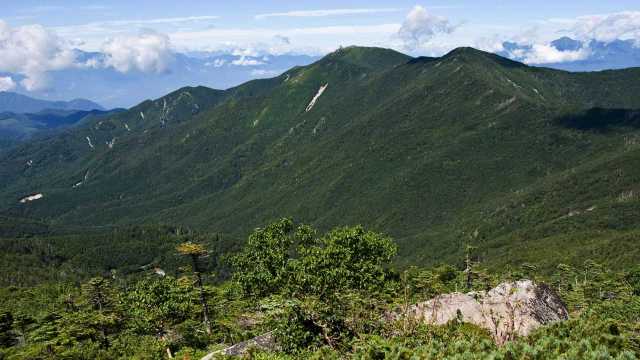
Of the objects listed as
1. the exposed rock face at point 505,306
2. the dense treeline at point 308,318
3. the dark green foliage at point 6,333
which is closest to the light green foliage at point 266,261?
the dense treeline at point 308,318

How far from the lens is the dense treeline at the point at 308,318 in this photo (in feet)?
109

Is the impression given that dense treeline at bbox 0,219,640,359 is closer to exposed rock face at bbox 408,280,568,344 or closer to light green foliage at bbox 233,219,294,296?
light green foliage at bbox 233,219,294,296

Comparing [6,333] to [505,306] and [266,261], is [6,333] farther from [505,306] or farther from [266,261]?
[505,306]

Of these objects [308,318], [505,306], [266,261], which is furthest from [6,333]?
[505,306]

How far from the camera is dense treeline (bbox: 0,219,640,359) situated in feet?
109

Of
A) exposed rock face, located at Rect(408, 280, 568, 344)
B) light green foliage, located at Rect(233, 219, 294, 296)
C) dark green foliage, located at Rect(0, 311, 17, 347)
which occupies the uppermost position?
light green foliage, located at Rect(233, 219, 294, 296)

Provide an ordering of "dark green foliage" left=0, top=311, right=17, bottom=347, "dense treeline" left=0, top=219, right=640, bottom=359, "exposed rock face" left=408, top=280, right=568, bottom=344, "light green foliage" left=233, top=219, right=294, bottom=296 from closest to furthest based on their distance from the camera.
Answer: "dense treeline" left=0, top=219, right=640, bottom=359 → "exposed rock face" left=408, top=280, right=568, bottom=344 → "light green foliage" left=233, top=219, right=294, bottom=296 → "dark green foliage" left=0, top=311, right=17, bottom=347

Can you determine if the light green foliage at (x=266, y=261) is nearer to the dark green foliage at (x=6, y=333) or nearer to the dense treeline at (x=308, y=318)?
the dense treeline at (x=308, y=318)

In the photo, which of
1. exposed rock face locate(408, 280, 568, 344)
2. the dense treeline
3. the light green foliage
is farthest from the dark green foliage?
exposed rock face locate(408, 280, 568, 344)

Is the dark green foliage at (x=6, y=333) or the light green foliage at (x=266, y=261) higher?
the light green foliage at (x=266, y=261)

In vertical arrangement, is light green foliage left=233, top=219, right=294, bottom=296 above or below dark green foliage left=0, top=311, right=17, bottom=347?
above

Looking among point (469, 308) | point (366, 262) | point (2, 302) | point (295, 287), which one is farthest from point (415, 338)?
point (2, 302)

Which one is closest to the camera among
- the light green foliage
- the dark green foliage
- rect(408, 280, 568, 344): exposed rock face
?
rect(408, 280, 568, 344): exposed rock face

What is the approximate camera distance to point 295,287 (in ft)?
201
